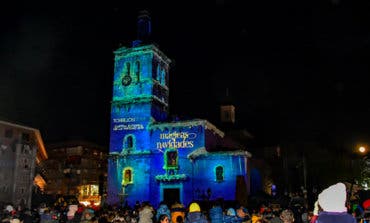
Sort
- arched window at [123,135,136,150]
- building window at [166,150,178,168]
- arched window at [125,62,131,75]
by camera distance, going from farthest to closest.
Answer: arched window at [125,62,131,75] → arched window at [123,135,136,150] → building window at [166,150,178,168]

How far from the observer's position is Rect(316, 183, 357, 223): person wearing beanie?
15.9ft

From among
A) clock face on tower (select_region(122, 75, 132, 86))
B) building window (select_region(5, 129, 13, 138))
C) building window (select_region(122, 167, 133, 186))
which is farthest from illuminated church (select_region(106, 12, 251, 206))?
building window (select_region(5, 129, 13, 138))

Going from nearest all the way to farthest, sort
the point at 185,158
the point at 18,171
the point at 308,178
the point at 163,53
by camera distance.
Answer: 1. the point at 18,171
2. the point at 185,158
3. the point at 163,53
4. the point at 308,178

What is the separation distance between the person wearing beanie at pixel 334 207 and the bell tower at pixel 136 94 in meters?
38.3

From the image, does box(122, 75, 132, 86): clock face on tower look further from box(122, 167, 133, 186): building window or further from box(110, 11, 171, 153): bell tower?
box(122, 167, 133, 186): building window

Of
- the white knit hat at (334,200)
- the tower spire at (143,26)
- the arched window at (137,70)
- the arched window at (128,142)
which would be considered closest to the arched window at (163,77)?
the arched window at (137,70)

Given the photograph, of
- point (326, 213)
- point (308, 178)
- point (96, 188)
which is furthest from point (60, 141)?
point (326, 213)

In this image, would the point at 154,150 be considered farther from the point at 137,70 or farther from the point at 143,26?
the point at 143,26

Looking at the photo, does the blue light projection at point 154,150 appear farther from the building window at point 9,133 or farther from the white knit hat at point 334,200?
the white knit hat at point 334,200

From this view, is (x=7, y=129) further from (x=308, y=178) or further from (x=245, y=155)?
(x=308, y=178)

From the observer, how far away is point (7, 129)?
1542 inches

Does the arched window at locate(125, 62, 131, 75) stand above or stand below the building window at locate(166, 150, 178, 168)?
above

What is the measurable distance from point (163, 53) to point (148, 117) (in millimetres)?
8393

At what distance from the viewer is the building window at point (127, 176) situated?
141 feet
